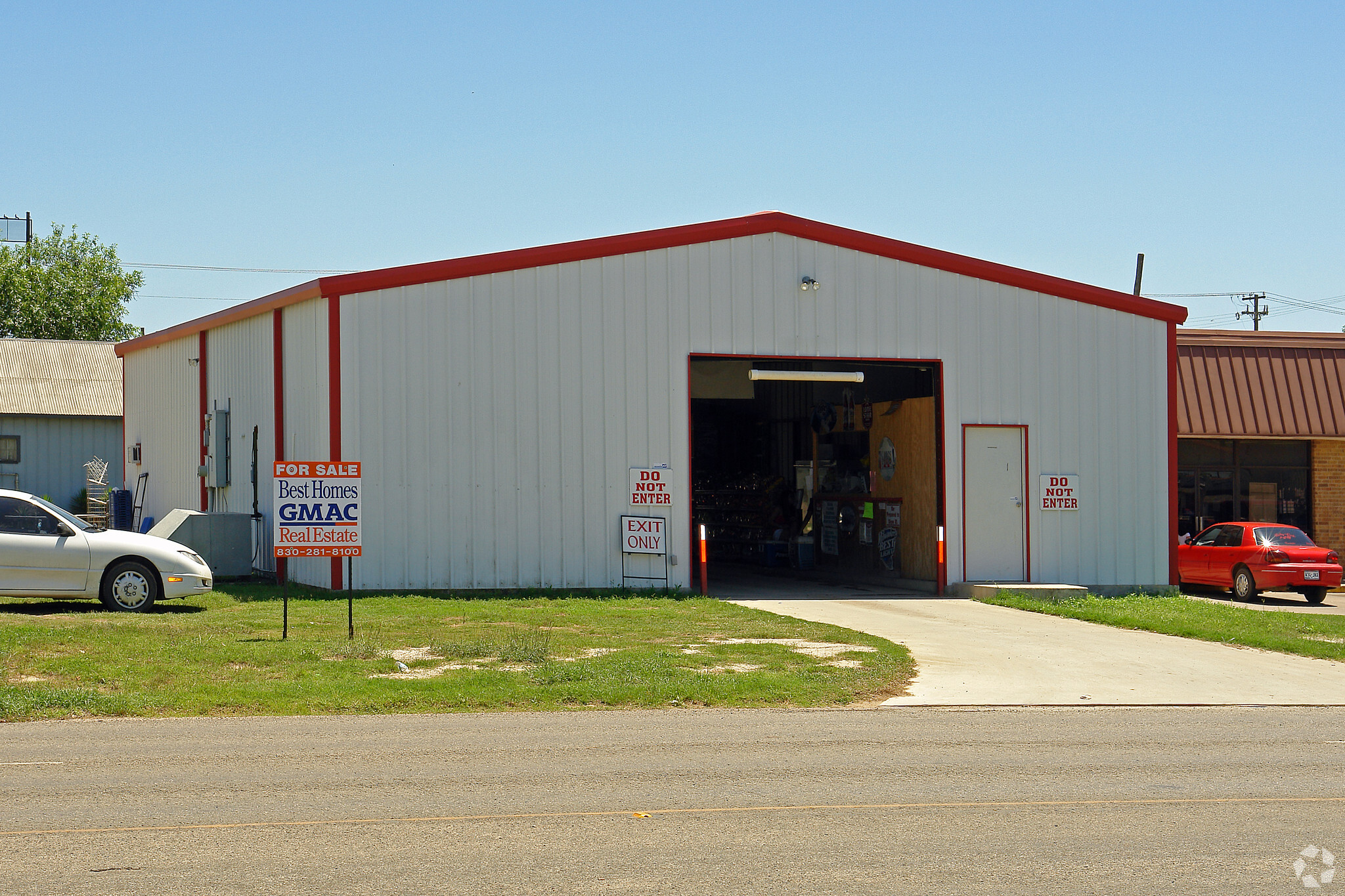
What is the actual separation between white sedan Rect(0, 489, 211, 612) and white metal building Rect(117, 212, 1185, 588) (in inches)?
128

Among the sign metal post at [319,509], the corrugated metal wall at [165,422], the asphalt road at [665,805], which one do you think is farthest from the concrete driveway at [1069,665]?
the corrugated metal wall at [165,422]

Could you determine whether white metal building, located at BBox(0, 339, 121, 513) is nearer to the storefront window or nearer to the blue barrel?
the blue barrel

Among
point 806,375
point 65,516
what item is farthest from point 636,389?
point 65,516

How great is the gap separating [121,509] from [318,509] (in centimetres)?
1847

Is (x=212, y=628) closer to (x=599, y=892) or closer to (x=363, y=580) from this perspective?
(x=363, y=580)

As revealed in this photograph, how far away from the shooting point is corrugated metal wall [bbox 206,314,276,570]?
2203 centimetres

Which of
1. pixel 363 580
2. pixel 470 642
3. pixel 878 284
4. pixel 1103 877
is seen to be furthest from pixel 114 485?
pixel 1103 877

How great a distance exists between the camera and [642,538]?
20.9 metres

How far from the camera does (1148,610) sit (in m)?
19.5

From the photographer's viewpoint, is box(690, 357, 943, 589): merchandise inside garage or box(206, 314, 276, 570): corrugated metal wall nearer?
box(206, 314, 276, 570): corrugated metal wall

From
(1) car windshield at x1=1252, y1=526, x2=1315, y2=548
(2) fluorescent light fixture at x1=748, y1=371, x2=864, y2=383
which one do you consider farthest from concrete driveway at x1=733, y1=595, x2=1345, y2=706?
(1) car windshield at x1=1252, y1=526, x2=1315, y2=548

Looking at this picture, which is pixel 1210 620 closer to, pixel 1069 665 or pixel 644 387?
pixel 1069 665

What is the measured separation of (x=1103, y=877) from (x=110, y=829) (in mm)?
5002

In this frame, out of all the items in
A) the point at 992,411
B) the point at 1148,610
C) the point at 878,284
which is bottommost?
the point at 1148,610
